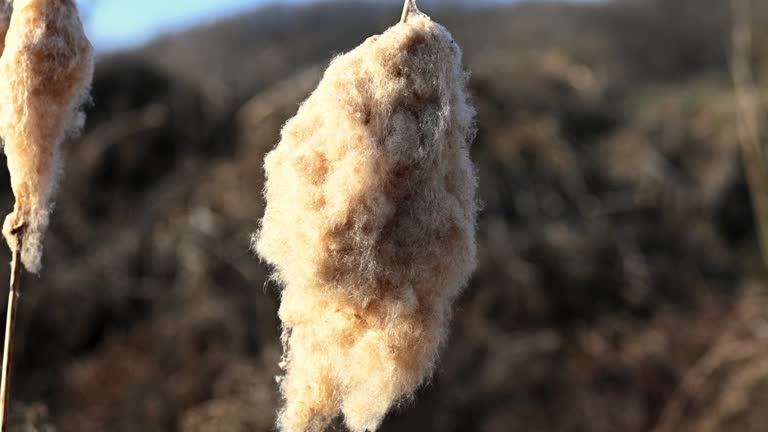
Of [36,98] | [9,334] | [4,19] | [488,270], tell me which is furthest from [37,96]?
[488,270]

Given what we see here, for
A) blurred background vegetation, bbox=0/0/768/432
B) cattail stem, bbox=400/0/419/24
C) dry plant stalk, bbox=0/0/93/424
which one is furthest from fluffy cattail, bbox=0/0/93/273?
Result: blurred background vegetation, bbox=0/0/768/432

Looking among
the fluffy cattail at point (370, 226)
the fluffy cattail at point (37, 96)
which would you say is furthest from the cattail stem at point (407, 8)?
the fluffy cattail at point (37, 96)

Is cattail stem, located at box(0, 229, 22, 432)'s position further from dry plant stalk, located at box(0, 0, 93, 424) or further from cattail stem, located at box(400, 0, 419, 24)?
cattail stem, located at box(400, 0, 419, 24)

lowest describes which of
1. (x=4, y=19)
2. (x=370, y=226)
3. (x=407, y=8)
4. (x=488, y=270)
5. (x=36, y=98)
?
(x=370, y=226)

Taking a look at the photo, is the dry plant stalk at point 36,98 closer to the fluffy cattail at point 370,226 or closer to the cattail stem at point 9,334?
the cattail stem at point 9,334

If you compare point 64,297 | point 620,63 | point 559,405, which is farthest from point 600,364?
point 620,63

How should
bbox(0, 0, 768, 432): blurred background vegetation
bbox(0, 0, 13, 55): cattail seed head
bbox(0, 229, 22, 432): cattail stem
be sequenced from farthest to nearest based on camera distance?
bbox(0, 0, 768, 432): blurred background vegetation
bbox(0, 0, 13, 55): cattail seed head
bbox(0, 229, 22, 432): cattail stem

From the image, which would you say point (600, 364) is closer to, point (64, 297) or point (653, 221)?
point (653, 221)

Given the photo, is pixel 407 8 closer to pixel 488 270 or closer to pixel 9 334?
pixel 9 334
